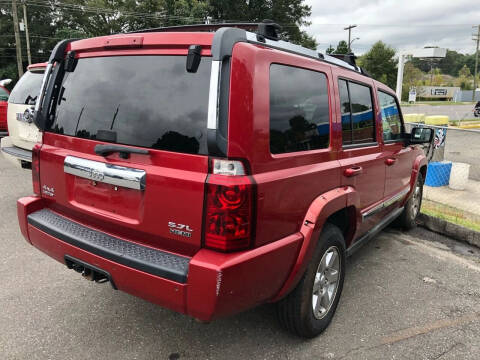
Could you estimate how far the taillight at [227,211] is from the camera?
1985 mm

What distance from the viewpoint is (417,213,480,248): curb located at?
189 inches

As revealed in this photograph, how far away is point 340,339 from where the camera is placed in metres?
2.83

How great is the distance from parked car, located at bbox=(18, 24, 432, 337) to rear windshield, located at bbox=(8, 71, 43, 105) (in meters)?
3.46

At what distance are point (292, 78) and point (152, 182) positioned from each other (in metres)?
1.09

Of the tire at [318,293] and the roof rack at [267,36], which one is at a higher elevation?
the roof rack at [267,36]

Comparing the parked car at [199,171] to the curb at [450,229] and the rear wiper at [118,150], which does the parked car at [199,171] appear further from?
the curb at [450,229]

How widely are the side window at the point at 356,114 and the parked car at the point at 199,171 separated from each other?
3cm

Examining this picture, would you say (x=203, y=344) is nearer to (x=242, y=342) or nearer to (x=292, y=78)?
(x=242, y=342)

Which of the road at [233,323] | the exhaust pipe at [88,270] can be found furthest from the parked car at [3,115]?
the exhaust pipe at [88,270]

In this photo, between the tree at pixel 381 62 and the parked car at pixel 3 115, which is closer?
the parked car at pixel 3 115

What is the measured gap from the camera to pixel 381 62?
206ft

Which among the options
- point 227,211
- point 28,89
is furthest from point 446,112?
point 227,211

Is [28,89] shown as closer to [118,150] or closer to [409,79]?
[118,150]

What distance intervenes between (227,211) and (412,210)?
3.99 meters
